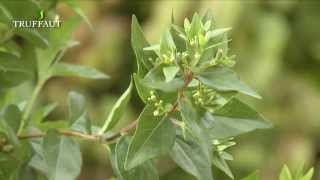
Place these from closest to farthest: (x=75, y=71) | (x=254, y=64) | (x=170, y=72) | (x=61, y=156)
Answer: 1. (x=170, y=72)
2. (x=61, y=156)
3. (x=75, y=71)
4. (x=254, y=64)

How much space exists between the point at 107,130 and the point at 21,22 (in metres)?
0.14

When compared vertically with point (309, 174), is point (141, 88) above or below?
above

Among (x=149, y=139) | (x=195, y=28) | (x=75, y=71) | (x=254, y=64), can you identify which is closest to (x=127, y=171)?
(x=149, y=139)

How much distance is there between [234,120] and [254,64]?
75.2 inches

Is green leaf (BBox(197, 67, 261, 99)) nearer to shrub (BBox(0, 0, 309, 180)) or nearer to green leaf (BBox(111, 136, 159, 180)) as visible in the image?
shrub (BBox(0, 0, 309, 180))

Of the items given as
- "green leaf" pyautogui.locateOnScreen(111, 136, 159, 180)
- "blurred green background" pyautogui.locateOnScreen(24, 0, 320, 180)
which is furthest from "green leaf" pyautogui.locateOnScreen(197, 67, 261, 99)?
"blurred green background" pyautogui.locateOnScreen(24, 0, 320, 180)

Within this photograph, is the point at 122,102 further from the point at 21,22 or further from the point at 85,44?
the point at 85,44

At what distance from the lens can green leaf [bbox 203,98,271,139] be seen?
0.63 meters

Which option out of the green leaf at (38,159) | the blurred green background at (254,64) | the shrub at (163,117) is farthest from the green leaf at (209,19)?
the blurred green background at (254,64)

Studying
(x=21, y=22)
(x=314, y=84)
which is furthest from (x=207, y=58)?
(x=314, y=84)

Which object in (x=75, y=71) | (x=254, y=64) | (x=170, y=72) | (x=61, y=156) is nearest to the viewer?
(x=170, y=72)

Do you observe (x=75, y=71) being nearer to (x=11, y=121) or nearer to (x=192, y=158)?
(x=11, y=121)

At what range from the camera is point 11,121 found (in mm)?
718

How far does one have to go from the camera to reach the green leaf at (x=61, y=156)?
2.16 ft
